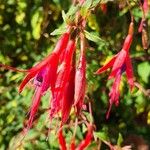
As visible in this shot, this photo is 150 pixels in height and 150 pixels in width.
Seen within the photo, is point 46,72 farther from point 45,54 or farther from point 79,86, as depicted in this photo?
point 45,54

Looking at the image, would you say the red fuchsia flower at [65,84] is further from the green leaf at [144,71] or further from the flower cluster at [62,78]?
the green leaf at [144,71]

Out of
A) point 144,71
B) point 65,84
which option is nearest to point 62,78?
point 65,84

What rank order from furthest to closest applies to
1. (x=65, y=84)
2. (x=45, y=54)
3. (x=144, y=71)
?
(x=45, y=54) → (x=144, y=71) → (x=65, y=84)

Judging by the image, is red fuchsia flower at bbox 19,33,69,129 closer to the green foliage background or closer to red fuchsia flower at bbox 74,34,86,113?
red fuchsia flower at bbox 74,34,86,113

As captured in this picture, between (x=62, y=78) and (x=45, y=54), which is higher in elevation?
(x=62, y=78)

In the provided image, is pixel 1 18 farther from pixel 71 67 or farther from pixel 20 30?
pixel 71 67

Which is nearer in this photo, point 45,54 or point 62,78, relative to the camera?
point 62,78

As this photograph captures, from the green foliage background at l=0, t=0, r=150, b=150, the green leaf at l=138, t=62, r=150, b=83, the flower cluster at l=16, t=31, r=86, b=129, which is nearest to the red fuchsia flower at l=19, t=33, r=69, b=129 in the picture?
the flower cluster at l=16, t=31, r=86, b=129

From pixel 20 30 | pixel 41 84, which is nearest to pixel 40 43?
pixel 20 30

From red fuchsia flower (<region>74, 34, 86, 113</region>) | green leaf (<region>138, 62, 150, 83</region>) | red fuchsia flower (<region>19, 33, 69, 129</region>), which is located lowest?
green leaf (<region>138, 62, 150, 83</region>)

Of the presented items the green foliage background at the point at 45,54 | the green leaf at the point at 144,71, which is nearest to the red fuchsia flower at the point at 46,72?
the green foliage background at the point at 45,54
